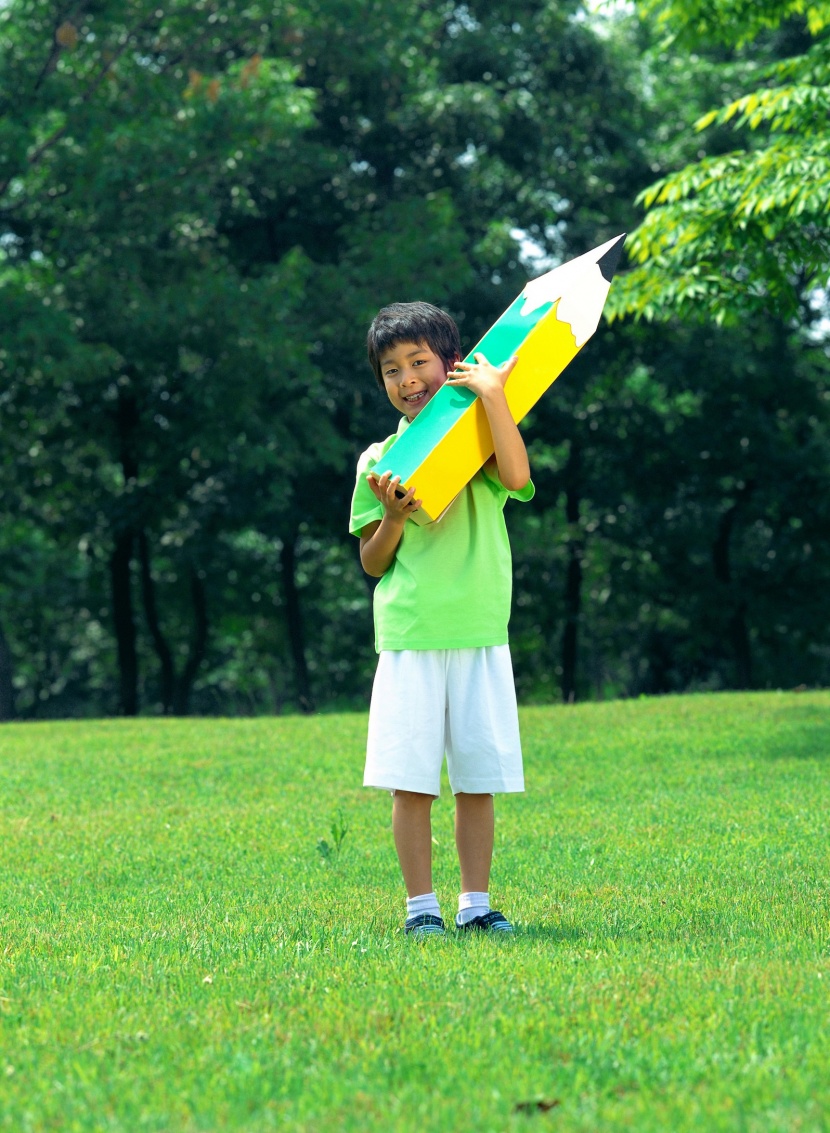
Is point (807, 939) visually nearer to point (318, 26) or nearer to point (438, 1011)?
point (438, 1011)

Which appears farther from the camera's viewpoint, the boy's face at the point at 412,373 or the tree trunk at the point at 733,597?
the tree trunk at the point at 733,597

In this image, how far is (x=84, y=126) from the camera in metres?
17.4

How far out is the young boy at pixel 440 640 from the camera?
175 inches

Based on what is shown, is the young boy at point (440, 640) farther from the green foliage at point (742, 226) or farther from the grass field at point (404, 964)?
the green foliage at point (742, 226)

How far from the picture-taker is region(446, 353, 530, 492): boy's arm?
14.5 ft

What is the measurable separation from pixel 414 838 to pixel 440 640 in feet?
2.21

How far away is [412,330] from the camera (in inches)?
178

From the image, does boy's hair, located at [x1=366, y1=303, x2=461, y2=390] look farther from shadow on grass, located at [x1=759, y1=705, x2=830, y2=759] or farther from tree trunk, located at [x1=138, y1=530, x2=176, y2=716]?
tree trunk, located at [x1=138, y1=530, x2=176, y2=716]

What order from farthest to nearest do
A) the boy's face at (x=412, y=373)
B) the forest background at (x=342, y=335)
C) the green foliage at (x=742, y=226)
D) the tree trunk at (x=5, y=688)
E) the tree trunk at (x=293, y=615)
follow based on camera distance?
1. the tree trunk at (x=293, y=615)
2. the tree trunk at (x=5, y=688)
3. the forest background at (x=342, y=335)
4. the green foliage at (x=742, y=226)
5. the boy's face at (x=412, y=373)

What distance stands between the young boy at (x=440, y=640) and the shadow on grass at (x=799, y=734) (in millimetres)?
5373

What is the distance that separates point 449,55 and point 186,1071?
75.7 feet

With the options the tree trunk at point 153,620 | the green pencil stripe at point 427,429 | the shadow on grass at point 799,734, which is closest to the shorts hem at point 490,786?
the green pencil stripe at point 427,429

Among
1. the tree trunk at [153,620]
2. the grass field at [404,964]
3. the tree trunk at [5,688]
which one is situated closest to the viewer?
the grass field at [404,964]

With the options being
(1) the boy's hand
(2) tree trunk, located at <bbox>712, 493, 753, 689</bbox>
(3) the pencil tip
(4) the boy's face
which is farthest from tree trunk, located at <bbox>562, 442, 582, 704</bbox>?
(1) the boy's hand
